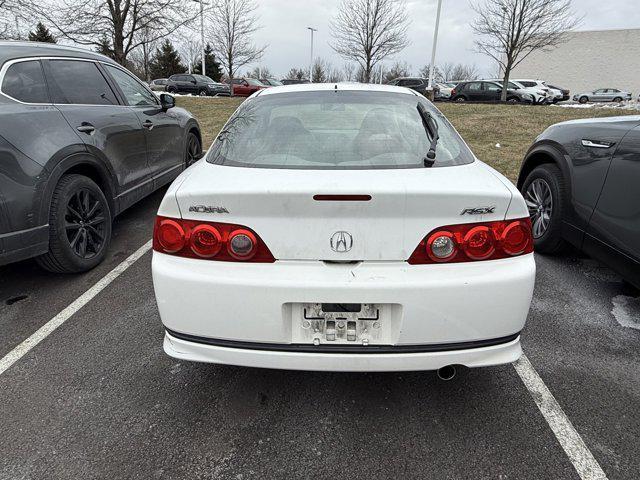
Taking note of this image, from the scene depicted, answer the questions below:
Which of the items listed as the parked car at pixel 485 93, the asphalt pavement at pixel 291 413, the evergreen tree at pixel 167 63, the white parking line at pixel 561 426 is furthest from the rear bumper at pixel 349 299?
the evergreen tree at pixel 167 63

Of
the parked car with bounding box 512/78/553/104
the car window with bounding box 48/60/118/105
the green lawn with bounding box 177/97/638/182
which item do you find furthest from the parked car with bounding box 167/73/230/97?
the car window with bounding box 48/60/118/105

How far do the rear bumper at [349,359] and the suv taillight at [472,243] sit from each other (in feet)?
1.30

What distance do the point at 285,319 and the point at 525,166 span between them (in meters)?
3.65

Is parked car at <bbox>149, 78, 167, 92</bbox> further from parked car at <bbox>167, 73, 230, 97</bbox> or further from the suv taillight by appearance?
the suv taillight

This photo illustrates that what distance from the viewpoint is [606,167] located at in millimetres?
3086

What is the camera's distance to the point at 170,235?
1890 mm

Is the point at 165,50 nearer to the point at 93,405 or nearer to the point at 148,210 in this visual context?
the point at 148,210

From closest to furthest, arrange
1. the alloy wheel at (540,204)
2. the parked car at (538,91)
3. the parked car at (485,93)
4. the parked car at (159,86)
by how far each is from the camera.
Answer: the alloy wheel at (540,204) < the parked car at (538,91) < the parked car at (485,93) < the parked car at (159,86)

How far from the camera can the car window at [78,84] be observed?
3.61 metres

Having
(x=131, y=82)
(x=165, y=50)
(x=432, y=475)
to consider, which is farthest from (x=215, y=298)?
(x=165, y=50)

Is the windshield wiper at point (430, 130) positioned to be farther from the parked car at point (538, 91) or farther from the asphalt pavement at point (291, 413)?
the parked car at point (538, 91)

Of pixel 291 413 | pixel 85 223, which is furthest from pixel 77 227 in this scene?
pixel 291 413

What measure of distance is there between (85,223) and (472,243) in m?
3.13

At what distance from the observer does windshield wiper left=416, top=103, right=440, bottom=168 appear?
83.4 inches
